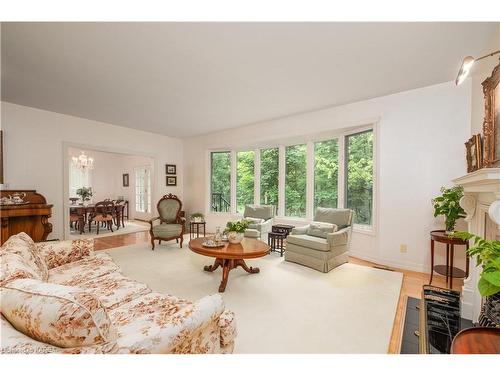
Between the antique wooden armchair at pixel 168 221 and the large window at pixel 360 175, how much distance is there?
3.34 metres

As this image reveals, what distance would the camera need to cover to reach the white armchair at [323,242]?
128 inches

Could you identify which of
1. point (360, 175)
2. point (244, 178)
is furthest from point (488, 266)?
point (244, 178)

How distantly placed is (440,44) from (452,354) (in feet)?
9.00

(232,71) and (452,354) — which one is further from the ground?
(232,71)

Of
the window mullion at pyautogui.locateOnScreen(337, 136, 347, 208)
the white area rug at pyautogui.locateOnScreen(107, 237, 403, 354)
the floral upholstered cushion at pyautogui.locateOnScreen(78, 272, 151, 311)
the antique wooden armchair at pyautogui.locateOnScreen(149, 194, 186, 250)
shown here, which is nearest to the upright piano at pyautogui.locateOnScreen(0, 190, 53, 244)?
the white area rug at pyautogui.locateOnScreen(107, 237, 403, 354)

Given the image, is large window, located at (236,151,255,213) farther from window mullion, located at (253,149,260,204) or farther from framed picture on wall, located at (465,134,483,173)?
framed picture on wall, located at (465,134,483,173)

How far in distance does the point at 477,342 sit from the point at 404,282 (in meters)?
2.29

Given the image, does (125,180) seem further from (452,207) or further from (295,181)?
(452,207)

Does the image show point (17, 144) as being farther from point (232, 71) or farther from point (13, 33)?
point (232, 71)

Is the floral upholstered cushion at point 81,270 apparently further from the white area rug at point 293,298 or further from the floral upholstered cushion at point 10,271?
the white area rug at point 293,298

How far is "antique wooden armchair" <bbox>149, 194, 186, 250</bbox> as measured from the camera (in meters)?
4.49

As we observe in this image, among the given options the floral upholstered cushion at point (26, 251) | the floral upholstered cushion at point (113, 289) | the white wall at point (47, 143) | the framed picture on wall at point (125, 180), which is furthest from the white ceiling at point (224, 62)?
the framed picture on wall at point (125, 180)

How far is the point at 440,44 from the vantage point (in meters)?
2.32

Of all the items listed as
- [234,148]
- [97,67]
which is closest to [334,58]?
[97,67]
